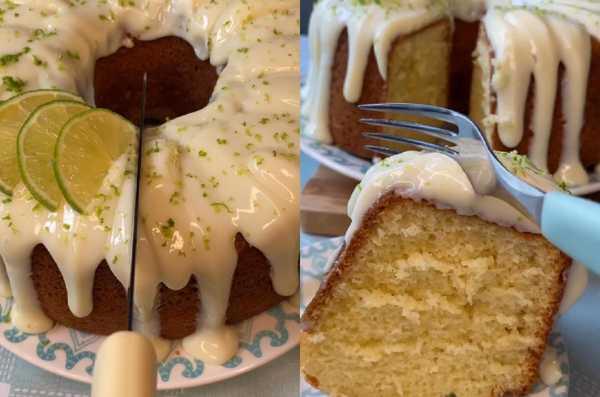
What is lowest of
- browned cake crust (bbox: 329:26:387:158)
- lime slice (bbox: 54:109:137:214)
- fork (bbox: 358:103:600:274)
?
browned cake crust (bbox: 329:26:387:158)

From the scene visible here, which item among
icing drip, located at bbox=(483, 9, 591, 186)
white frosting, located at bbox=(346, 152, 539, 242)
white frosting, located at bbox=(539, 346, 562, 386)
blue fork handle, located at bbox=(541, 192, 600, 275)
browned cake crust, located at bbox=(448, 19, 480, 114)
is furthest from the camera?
browned cake crust, located at bbox=(448, 19, 480, 114)

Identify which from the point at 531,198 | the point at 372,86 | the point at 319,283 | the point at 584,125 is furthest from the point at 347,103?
the point at 531,198

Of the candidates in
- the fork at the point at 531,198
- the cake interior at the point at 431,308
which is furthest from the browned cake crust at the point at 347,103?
the cake interior at the point at 431,308

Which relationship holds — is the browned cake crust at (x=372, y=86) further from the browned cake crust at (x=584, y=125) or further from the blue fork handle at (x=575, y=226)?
the blue fork handle at (x=575, y=226)

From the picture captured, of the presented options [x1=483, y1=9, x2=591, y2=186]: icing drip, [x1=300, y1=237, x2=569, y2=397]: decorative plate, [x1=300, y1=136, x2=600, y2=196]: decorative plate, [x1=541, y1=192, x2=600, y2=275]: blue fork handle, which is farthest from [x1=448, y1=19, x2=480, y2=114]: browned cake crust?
[x1=541, y1=192, x2=600, y2=275]: blue fork handle

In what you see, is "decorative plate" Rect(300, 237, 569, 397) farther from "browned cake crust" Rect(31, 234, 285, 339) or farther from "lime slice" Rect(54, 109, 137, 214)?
"lime slice" Rect(54, 109, 137, 214)

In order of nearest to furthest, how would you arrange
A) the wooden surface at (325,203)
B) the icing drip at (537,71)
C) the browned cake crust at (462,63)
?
the wooden surface at (325,203)
the icing drip at (537,71)
the browned cake crust at (462,63)
